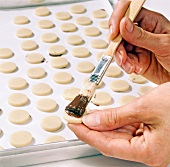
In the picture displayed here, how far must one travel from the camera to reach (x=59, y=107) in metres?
1.25

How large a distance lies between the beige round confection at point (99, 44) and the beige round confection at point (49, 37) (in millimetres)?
139

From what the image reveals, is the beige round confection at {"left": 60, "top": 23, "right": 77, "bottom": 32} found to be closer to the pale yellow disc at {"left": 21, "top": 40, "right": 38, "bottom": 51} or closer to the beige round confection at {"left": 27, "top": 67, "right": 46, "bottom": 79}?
the pale yellow disc at {"left": 21, "top": 40, "right": 38, "bottom": 51}

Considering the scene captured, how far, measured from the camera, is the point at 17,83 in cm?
131

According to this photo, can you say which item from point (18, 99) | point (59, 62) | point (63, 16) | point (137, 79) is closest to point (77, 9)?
point (63, 16)

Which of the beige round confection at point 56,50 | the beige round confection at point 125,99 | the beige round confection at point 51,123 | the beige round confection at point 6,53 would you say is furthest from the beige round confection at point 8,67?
the beige round confection at point 125,99

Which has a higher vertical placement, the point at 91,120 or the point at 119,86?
the point at 91,120

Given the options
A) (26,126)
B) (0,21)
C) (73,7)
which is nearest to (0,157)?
(26,126)

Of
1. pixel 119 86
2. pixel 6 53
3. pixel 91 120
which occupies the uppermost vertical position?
pixel 91 120

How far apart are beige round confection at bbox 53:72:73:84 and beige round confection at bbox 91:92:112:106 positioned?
0.36 feet

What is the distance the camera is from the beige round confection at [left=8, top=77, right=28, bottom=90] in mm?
1303

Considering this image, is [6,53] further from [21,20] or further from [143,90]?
[143,90]

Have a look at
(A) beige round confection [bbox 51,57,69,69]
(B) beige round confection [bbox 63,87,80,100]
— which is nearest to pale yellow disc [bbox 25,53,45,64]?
(A) beige round confection [bbox 51,57,69,69]

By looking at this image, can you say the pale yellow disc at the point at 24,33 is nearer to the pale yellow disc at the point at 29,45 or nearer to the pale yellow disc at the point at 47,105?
the pale yellow disc at the point at 29,45

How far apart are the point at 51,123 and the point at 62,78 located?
219 mm
